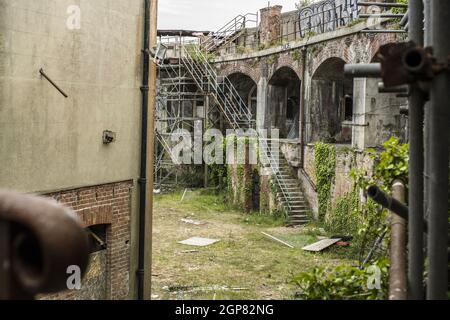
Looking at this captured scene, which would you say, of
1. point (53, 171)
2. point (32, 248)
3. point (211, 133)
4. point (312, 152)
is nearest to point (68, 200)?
point (53, 171)

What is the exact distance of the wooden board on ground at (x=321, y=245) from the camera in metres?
14.2

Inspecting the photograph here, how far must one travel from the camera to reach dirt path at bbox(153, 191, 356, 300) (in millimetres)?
11164

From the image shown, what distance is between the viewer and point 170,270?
12609mm

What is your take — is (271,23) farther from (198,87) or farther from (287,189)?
(287,189)

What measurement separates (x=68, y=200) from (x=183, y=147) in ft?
62.3

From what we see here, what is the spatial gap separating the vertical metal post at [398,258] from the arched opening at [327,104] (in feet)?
47.5

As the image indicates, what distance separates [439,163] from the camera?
2.49 meters

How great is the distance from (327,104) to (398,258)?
16094mm

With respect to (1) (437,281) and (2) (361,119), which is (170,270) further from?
(1) (437,281)

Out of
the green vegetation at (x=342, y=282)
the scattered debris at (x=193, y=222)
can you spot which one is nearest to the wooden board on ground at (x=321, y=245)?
the scattered debris at (x=193, y=222)
